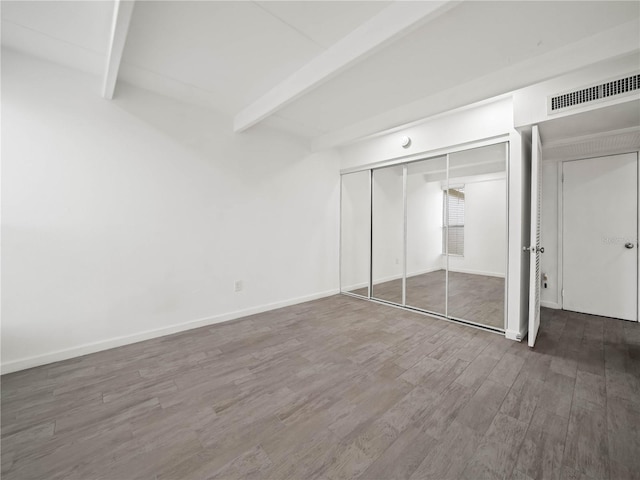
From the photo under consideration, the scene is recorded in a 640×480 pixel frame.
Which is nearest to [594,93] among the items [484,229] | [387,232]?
[484,229]

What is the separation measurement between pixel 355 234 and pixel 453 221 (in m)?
1.73

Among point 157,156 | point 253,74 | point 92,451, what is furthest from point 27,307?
point 253,74

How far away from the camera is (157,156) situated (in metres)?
3.03

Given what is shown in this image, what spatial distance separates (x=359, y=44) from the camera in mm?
2000

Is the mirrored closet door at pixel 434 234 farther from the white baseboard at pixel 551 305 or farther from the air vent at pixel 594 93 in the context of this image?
the white baseboard at pixel 551 305

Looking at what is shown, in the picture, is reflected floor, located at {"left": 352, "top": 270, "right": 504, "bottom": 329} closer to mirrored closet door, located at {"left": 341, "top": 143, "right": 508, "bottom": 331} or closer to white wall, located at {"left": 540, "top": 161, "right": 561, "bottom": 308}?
mirrored closet door, located at {"left": 341, "top": 143, "right": 508, "bottom": 331}

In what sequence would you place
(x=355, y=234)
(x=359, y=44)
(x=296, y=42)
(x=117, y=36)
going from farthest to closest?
(x=355, y=234) → (x=296, y=42) → (x=359, y=44) → (x=117, y=36)

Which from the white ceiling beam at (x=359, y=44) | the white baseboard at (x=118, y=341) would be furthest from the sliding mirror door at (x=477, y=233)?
the white baseboard at (x=118, y=341)

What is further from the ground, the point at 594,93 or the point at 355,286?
the point at 594,93

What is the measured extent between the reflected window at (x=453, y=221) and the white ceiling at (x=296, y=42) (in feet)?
3.98

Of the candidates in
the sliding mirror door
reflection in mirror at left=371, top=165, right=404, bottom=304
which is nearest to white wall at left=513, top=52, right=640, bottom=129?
the sliding mirror door

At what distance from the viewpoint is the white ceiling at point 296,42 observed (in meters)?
1.84

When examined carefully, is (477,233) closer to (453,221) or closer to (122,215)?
(453,221)

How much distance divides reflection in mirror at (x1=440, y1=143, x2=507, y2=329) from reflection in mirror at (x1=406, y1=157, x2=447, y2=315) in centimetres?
13
